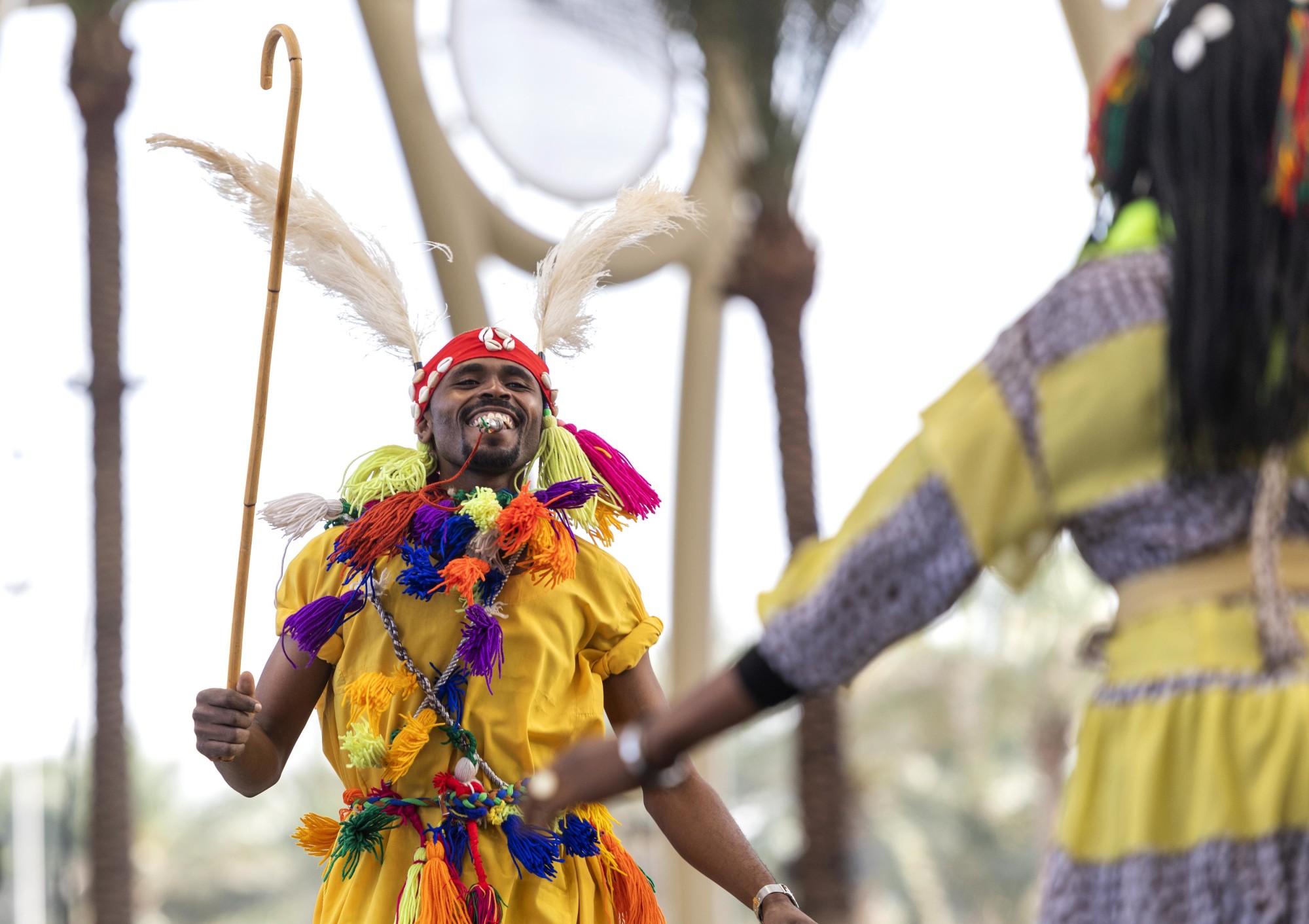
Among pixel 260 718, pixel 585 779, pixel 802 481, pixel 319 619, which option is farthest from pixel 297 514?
pixel 802 481

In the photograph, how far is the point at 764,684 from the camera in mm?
1823

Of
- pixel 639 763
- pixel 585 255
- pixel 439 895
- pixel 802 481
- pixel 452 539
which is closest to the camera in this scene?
pixel 639 763

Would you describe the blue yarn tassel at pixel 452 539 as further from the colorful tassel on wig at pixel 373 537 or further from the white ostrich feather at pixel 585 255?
the white ostrich feather at pixel 585 255

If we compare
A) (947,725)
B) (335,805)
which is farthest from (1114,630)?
(335,805)

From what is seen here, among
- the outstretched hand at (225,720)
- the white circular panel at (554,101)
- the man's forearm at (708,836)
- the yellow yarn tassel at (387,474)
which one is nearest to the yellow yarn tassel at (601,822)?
the man's forearm at (708,836)

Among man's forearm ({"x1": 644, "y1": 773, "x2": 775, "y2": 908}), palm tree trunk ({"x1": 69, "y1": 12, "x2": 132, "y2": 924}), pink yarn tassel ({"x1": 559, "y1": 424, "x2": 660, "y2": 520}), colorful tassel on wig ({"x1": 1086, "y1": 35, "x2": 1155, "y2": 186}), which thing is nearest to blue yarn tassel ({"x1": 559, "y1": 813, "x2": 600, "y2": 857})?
man's forearm ({"x1": 644, "y1": 773, "x2": 775, "y2": 908})

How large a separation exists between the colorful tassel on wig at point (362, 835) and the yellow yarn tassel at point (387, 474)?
73 centimetres

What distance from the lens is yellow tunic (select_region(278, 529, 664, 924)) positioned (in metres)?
2.91

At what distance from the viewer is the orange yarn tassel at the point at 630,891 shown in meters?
3.02

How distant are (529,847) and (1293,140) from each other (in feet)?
6.40

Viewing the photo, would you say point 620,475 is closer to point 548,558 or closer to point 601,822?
point 548,558

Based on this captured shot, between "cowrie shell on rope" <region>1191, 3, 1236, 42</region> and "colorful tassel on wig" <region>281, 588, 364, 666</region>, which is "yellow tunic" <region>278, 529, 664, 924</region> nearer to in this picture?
"colorful tassel on wig" <region>281, 588, 364, 666</region>

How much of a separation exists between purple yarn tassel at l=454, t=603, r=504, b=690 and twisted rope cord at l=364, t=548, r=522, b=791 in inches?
1.3

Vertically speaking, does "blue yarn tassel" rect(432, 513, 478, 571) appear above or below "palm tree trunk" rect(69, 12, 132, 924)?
below
